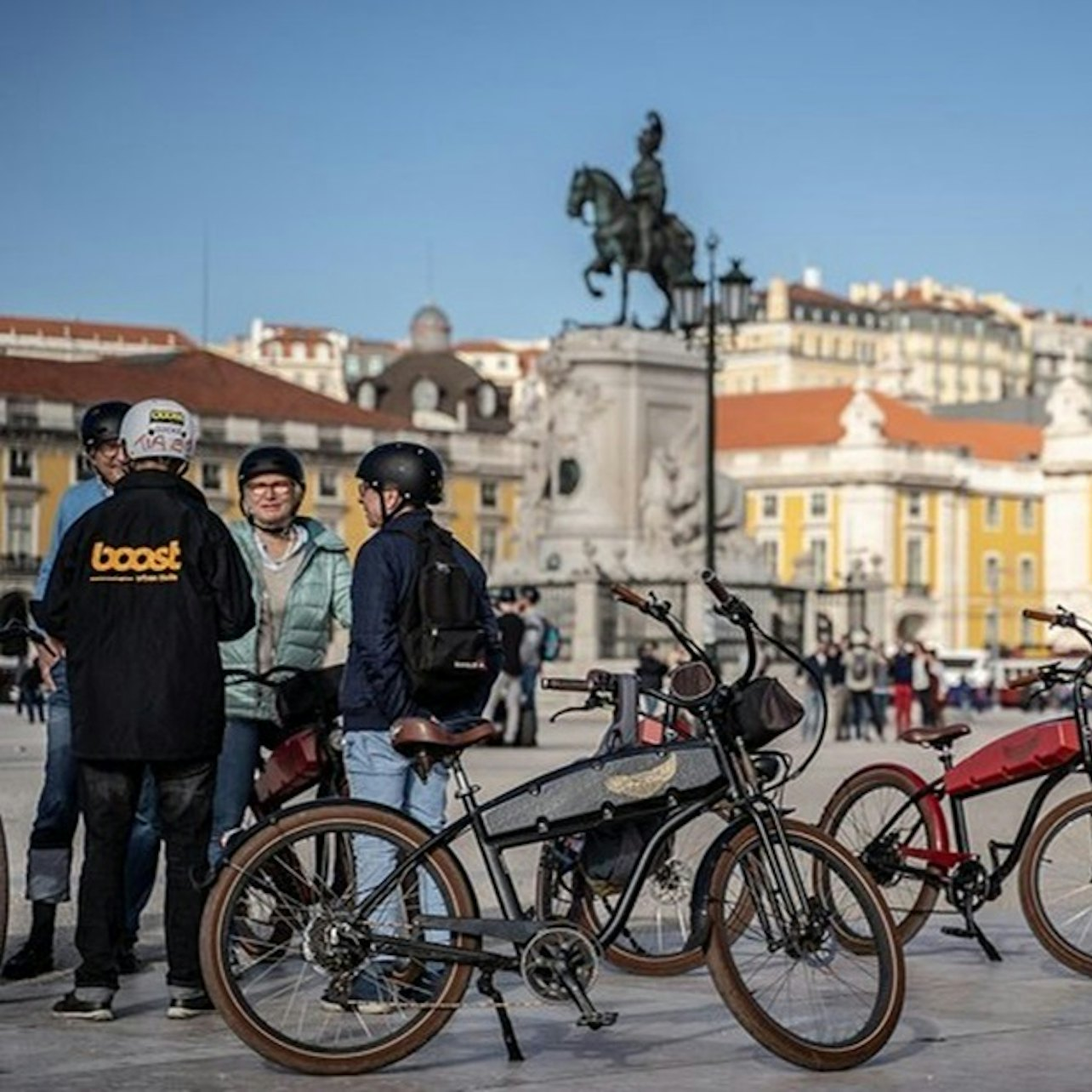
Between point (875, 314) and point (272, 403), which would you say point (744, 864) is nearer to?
point (272, 403)

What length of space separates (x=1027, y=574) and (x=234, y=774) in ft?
345

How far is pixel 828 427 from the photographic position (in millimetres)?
109125

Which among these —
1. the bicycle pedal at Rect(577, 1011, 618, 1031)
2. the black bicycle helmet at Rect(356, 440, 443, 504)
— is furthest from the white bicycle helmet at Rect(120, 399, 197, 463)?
the bicycle pedal at Rect(577, 1011, 618, 1031)

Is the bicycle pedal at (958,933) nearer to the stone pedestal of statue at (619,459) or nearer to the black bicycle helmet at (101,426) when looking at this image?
the black bicycle helmet at (101,426)

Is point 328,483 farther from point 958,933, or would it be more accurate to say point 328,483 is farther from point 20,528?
point 958,933

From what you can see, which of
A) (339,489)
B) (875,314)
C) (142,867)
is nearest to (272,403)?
(339,489)

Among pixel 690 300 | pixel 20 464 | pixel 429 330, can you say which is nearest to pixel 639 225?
pixel 690 300

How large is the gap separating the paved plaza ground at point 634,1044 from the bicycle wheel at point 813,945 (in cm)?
12

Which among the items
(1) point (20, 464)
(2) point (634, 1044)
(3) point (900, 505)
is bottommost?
(2) point (634, 1044)

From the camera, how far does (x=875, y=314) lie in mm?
181625

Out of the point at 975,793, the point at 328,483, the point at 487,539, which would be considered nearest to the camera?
the point at 975,793

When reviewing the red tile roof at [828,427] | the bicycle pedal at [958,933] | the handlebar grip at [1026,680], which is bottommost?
the bicycle pedal at [958,933]

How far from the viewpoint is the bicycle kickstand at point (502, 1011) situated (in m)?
7.05

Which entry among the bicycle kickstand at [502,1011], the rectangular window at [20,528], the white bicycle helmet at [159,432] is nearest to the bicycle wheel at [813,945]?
the bicycle kickstand at [502,1011]
